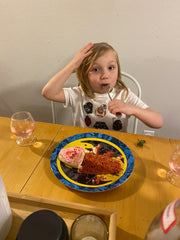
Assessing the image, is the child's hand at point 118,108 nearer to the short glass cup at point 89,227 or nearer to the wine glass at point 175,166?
the wine glass at point 175,166

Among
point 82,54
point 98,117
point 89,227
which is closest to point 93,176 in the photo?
point 89,227

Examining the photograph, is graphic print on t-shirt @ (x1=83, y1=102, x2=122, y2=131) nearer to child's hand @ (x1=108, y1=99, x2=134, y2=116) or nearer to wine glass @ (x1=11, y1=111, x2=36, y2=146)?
child's hand @ (x1=108, y1=99, x2=134, y2=116)

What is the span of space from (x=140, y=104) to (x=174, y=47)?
24.9 inches

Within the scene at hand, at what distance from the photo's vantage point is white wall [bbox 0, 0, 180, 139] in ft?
4.48

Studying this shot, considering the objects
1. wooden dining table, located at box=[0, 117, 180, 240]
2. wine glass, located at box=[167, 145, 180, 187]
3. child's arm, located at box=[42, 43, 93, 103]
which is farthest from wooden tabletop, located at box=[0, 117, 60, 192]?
wine glass, located at box=[167, 145, 180, 187]

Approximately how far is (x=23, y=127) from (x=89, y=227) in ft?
1.89

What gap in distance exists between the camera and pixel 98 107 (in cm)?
122

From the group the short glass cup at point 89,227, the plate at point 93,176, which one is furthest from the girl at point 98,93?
the short glass cup at point 89,227

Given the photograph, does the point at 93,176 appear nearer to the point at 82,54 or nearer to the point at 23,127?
the point at 23,127

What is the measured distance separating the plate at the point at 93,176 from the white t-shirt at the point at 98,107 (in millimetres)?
333

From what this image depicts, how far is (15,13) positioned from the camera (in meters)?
1.50

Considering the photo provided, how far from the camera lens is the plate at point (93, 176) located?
650 mm

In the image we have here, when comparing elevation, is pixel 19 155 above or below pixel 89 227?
below

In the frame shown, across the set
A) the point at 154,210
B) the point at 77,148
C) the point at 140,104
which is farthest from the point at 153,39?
the point at 154,210
